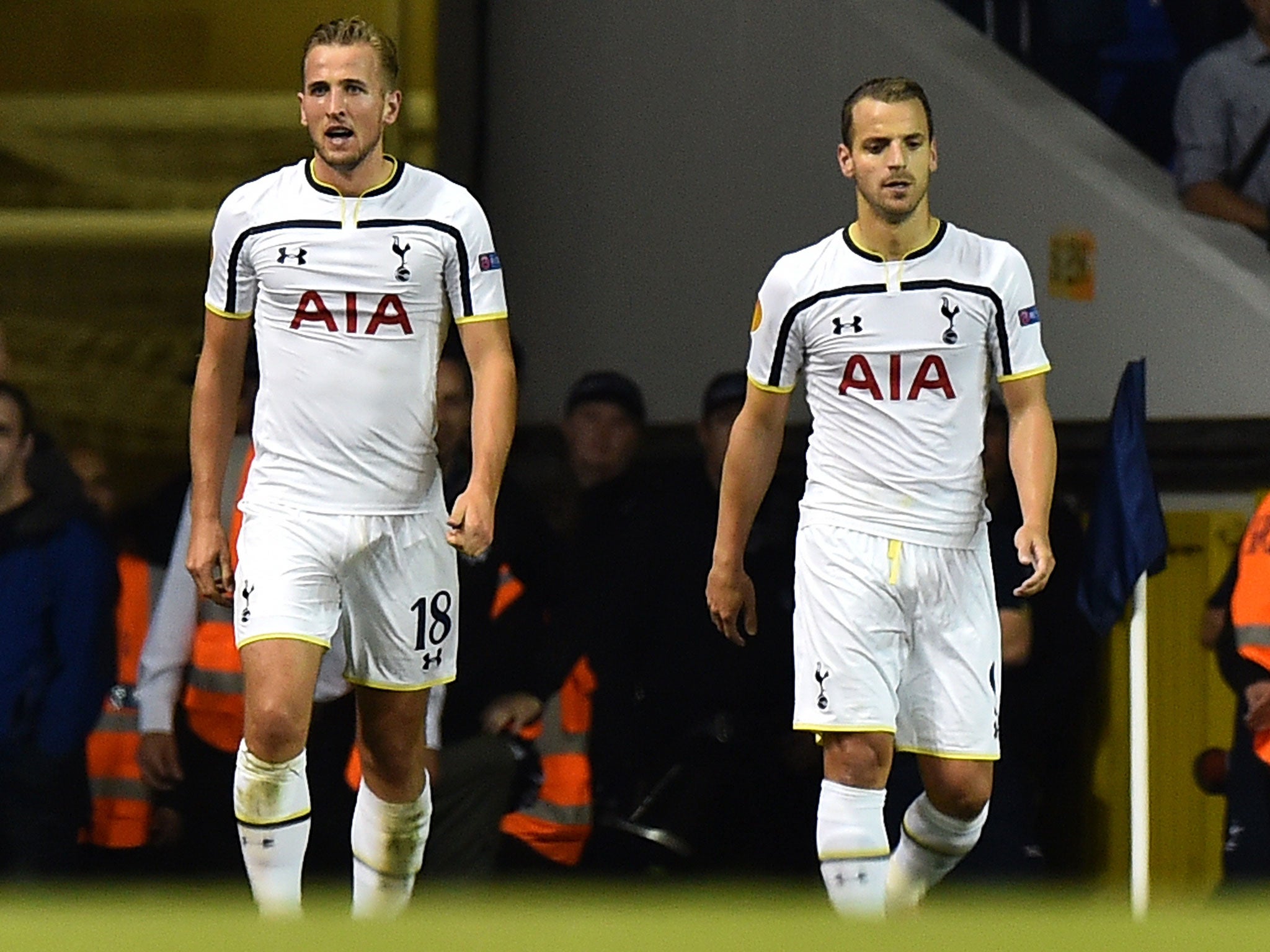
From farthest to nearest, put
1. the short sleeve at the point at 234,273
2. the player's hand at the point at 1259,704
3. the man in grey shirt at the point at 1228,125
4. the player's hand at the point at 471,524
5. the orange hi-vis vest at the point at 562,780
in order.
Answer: the man in grey shirt at the point at 1228,125
the orange hi-vis vest at the point at 562,780
the player's hand at the point at 1259,704
the short sleeve at the point at 234,273
the player's hand at the point at 471,524

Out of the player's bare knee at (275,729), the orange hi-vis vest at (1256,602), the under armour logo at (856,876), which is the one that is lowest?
the under armour logo at (856,876)

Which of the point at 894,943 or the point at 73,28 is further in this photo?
the point at 73,28

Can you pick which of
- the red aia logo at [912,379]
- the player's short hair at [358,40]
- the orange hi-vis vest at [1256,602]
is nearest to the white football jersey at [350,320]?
the player's short hair at [358,40]

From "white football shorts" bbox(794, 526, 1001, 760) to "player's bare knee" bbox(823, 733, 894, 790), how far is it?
0.10 feet

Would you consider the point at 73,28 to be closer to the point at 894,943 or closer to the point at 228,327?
the point at 228,327

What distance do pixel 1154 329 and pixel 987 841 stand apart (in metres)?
1.66

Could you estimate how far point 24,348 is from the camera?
6691 millimetres

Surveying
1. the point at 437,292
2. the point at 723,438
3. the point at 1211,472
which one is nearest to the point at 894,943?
the point at 437,292

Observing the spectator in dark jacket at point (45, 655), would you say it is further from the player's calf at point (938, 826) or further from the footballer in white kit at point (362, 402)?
the player's calf at point (938, 826)

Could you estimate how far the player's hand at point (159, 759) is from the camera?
5551 mm

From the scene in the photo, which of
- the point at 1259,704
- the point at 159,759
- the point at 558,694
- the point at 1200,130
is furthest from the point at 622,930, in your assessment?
the point at 1200,130

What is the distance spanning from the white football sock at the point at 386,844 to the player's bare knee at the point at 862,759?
82 centimetres

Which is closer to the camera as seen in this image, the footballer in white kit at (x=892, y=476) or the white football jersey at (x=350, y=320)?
the white football jersey at (x=350, y=320)

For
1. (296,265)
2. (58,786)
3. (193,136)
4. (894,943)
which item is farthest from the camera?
(193,136)
